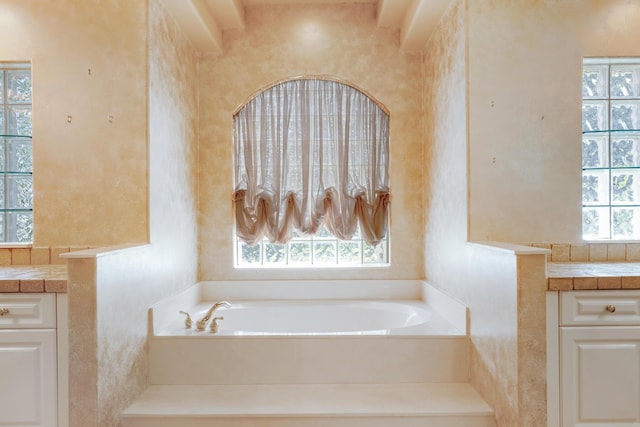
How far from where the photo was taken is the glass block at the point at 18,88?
9.07 ft

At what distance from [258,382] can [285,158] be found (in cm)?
178

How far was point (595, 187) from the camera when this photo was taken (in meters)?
2.78

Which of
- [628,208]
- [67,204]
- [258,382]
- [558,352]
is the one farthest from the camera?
[628,208]

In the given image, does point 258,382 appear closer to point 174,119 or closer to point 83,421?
point 83,421

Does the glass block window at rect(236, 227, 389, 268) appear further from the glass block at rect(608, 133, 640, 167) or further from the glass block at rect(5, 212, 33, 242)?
the glass block at rect(608, 133, 640, 167)

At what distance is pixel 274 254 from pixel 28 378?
1943mm

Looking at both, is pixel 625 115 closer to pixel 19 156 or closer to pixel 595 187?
pixel 595 187

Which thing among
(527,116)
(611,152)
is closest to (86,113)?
(527,116)

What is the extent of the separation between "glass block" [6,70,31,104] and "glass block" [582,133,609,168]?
12.0 ft

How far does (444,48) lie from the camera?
2.90 m

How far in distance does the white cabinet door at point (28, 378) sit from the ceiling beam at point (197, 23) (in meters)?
2.05

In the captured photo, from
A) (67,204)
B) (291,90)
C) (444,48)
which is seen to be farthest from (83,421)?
(444,48)

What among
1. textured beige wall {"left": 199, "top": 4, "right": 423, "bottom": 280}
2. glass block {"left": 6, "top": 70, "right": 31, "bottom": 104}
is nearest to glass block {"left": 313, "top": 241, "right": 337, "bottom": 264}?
textured beige wall {"left": 199, "top": 4, "right": 423, "bottom": 280}

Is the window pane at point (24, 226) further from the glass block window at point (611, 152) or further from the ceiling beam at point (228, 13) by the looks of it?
the glass block window at point (611, 152)
